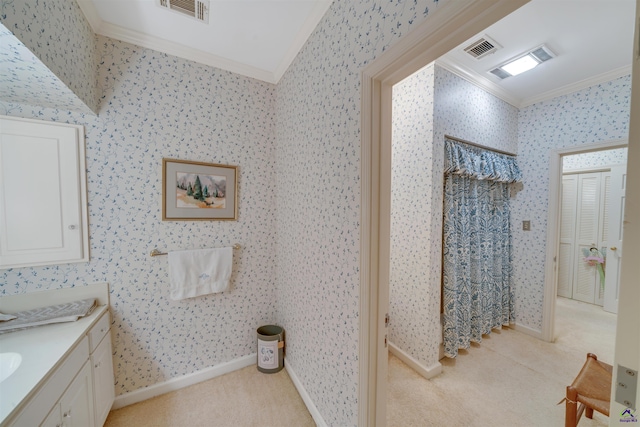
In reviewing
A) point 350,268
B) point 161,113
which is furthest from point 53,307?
point 350,268

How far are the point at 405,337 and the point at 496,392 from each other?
0.72 meters

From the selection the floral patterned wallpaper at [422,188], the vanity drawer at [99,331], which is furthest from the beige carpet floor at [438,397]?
the vanity drawer at [99,331]

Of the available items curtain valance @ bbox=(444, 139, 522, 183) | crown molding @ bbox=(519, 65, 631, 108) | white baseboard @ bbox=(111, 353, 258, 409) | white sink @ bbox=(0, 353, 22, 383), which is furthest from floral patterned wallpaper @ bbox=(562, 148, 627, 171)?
white sink @ bbox=(0, 353, 22, 383)

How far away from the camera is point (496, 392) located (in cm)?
180

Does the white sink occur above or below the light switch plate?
below

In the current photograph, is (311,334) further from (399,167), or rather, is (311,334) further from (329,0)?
(329,0)

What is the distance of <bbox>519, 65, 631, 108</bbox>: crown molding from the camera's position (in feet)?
6.78

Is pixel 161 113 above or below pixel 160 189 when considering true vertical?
above

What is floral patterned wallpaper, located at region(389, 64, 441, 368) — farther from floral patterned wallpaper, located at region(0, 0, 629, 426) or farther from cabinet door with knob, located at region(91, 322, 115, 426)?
cabinet door with knob, located at region(91, 322, 115, 426)

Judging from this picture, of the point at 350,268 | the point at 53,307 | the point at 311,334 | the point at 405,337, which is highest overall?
the point at 350,268

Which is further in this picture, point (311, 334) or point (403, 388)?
point (403, 388)

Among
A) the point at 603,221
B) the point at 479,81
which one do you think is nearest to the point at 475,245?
the point at 479,81

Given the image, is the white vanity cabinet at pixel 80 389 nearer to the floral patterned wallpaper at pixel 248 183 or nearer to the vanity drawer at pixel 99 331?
the vanity drawer at pixel 99 331

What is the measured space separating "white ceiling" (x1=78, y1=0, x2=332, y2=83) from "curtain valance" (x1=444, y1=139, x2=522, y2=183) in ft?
4.97
